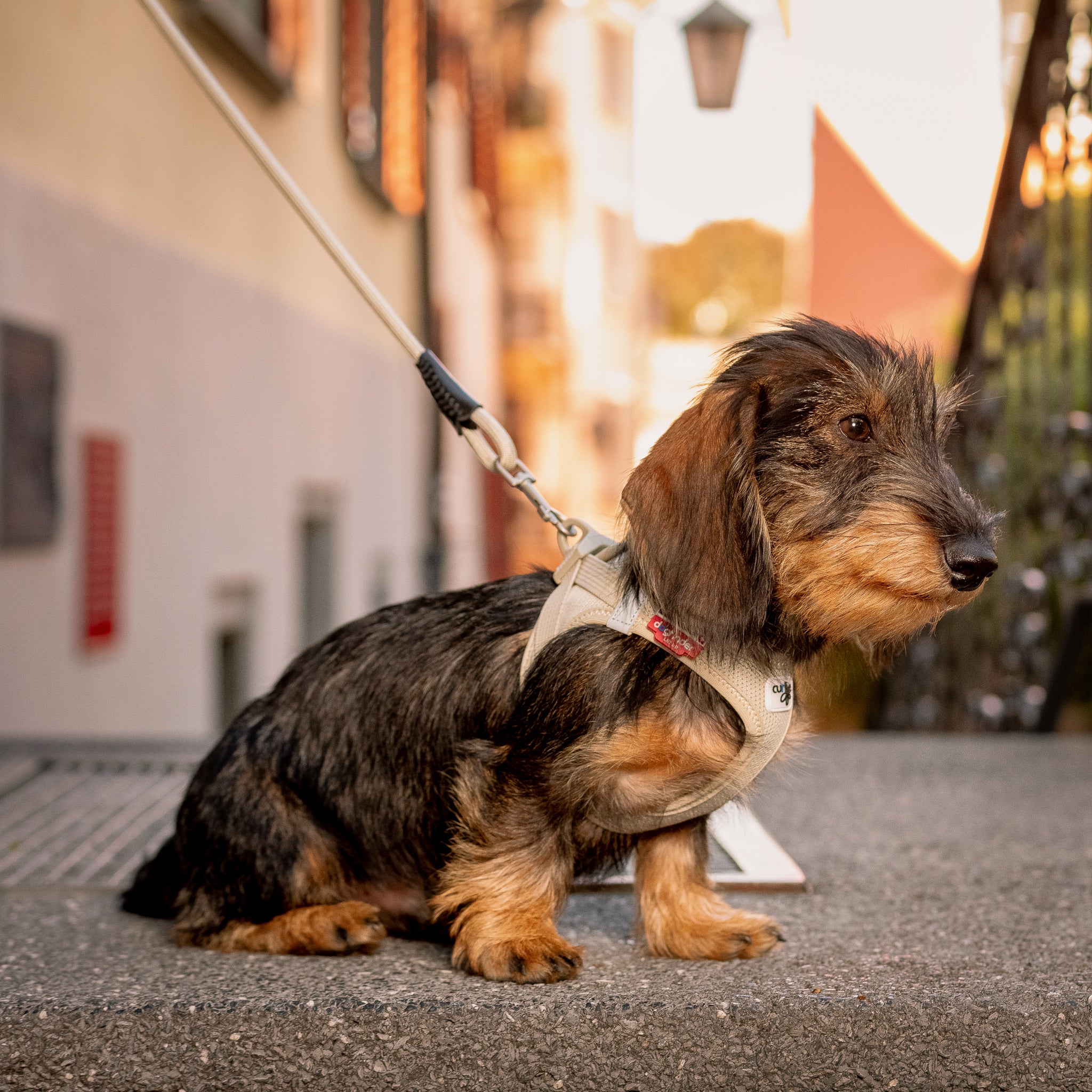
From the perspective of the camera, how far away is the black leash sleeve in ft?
9.65

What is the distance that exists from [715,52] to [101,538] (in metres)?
3.83

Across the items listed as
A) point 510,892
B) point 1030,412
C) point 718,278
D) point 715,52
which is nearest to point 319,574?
point 715,52

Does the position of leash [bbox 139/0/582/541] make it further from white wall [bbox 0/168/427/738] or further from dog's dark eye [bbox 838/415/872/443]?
white wall [bbox 0/168/427/738]

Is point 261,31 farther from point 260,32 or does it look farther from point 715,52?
point 715,52

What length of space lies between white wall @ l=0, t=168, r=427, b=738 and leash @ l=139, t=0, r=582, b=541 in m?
2.27

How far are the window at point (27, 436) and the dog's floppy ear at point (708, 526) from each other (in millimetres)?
3358

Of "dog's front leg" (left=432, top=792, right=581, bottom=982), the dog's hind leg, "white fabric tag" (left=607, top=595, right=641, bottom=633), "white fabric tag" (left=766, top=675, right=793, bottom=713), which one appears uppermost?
"white fabric tag" (left=607, top=595, right=641, bottom=633)

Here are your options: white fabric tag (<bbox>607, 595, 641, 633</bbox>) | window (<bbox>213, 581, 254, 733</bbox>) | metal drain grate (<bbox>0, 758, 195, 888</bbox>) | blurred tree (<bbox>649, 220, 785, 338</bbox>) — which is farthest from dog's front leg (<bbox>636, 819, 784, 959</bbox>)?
blurred tree (<bbox>649, 220, 785, 338</bbox>)

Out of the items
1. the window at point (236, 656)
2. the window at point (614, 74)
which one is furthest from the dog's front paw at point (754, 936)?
the window at point (614, 74)

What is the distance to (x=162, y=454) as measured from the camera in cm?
670

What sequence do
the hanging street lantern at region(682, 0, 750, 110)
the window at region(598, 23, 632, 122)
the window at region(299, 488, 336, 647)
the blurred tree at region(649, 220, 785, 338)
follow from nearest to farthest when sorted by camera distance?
1. the hanging street lantern at region(682, 0, 750, 110)
2. the window at region(299, 488, 336, 647)
3. the window at region(598, 23, 632, 122)
4. the blurred tree at region(649, 220, 785, 338)

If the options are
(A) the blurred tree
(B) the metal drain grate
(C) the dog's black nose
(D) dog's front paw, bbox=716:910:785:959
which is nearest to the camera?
(C) the dog's black nose

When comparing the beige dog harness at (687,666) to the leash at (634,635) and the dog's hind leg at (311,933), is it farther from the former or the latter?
the dog's hind leg at (311,933)

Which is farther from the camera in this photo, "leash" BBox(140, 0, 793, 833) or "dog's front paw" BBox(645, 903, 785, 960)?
"dog's front paw" BBox(645, 903, 785, 960)
